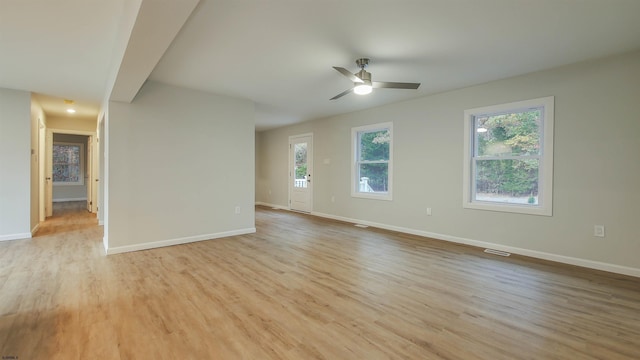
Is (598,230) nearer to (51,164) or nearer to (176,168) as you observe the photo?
(176,168)

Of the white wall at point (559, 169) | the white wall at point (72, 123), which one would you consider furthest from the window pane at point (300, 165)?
the white wall at point (72, 123)

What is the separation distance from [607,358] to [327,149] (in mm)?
5726

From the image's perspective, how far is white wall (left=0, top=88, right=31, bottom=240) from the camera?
183 inches

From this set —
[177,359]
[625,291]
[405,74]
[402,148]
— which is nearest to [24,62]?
[177,359]

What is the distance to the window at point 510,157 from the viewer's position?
3.81 m

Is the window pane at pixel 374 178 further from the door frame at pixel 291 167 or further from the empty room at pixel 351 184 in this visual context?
the door frame at pixel 291 167

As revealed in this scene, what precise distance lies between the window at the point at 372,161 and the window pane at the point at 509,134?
62.3 inches

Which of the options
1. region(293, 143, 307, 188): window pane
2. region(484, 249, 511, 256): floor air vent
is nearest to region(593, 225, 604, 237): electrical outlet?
region(484, 249, 511, 256): floor air vent

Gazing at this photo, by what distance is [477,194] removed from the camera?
454cm

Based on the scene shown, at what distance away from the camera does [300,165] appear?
26.0 ft

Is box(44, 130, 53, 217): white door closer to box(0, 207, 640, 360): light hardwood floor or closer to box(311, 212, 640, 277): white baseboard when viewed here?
box(0, 207, 640, 360): light hardwood floor

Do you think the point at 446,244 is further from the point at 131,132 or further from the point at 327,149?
the point at 131,132

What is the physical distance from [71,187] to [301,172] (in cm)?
871

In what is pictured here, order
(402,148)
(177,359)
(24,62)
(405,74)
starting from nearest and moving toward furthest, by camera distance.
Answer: (177,359) → (24,62) → (405,74) → (402,148)
